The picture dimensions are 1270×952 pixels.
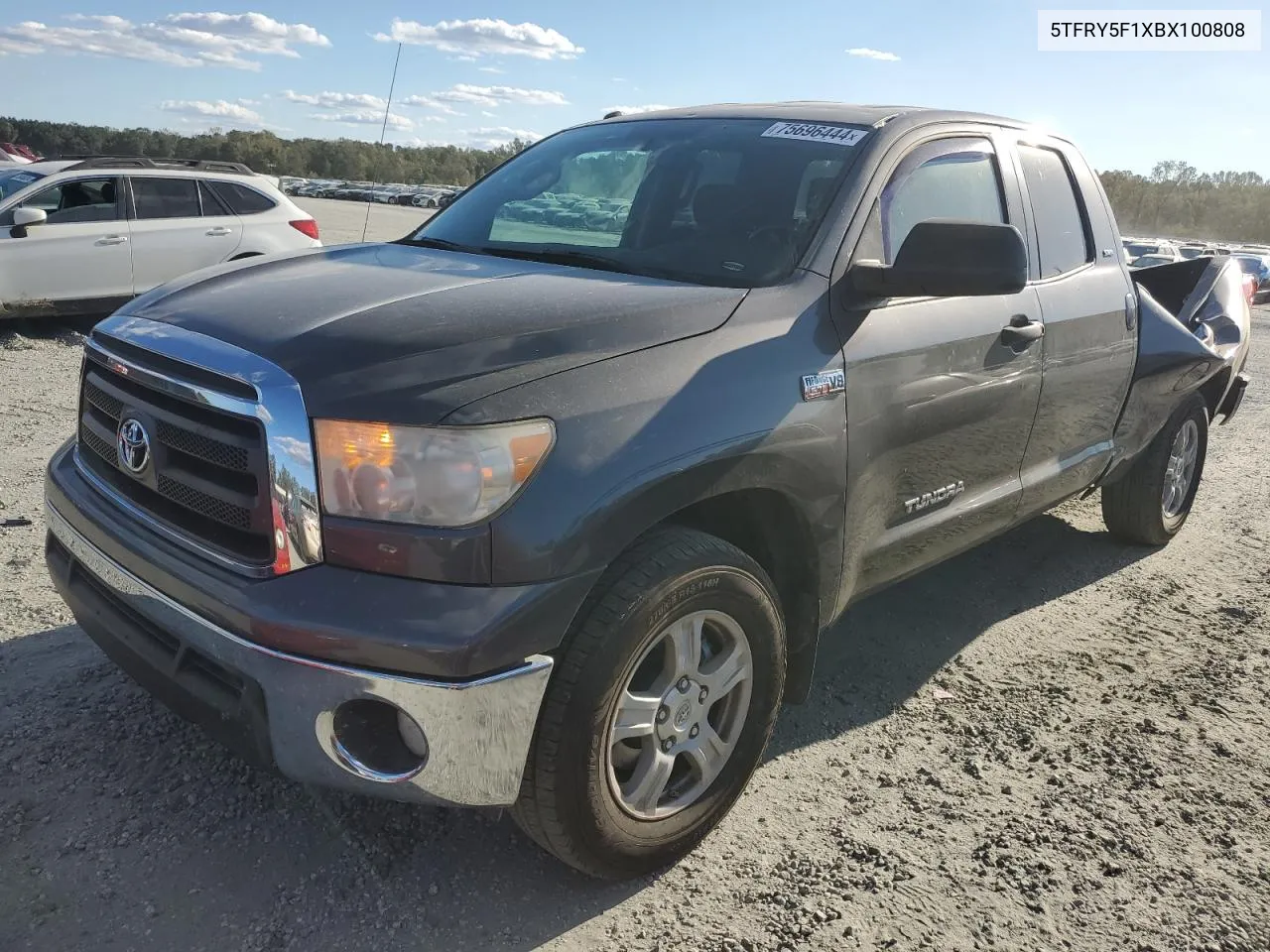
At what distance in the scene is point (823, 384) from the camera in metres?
2.62

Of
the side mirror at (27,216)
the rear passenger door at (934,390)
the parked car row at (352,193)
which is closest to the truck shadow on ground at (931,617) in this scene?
the rear passenger door at (934,390)

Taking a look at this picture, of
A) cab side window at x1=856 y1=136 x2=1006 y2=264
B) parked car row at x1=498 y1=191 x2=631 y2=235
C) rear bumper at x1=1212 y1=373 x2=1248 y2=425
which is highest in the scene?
cab side window at x1=856 y1=136 x2=1006 y2=264

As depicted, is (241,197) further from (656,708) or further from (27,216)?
(656,708)

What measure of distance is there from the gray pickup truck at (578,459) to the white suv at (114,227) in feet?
23.7

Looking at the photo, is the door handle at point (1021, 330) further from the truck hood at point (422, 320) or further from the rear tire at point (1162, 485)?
the rear tire at point (1162, 485)

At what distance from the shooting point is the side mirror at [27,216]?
8.72 m

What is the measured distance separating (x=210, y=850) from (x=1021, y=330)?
284 centimetres

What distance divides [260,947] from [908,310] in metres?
2.32

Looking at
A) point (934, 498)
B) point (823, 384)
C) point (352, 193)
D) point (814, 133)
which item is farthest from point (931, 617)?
point (352, 193)

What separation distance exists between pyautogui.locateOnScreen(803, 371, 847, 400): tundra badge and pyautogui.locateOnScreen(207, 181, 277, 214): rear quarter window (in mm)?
9052

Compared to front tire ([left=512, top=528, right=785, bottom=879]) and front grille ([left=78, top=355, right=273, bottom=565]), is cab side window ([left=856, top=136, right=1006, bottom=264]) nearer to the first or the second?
front tire ([left=512, top=528, right=785, bottom=879])

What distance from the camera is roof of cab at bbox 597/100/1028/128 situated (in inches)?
128

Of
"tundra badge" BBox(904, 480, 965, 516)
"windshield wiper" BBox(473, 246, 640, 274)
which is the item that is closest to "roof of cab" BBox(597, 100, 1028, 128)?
"windshield wiper" BBox(473, 246, 640, 274)

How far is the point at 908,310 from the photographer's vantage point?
294 centimetres
